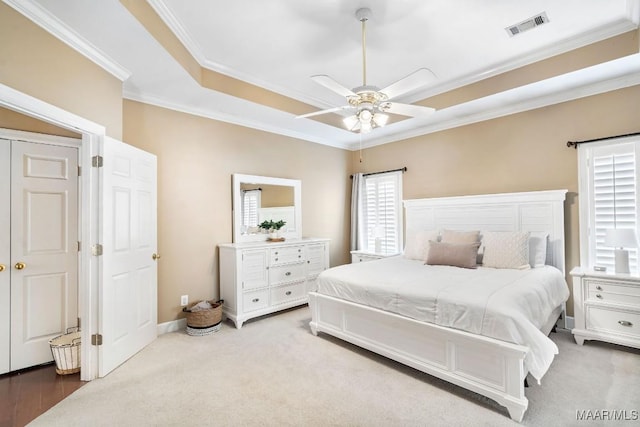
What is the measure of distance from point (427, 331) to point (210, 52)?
330 cm

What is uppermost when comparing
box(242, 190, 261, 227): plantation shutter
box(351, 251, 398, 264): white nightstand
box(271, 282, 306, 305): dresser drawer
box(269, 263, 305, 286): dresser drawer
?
box(242, 190, 261, 227): plantation shutter

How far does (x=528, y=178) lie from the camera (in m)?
3.83

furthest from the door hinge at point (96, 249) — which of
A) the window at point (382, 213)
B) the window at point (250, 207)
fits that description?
the window at point (382, 213)

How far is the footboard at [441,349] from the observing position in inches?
79.0

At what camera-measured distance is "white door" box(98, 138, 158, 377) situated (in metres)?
2.66

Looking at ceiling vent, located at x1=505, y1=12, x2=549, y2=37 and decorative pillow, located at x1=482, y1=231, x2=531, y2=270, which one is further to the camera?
decorative pillow, located at x1=482, y1=231, x2=531, y2=270

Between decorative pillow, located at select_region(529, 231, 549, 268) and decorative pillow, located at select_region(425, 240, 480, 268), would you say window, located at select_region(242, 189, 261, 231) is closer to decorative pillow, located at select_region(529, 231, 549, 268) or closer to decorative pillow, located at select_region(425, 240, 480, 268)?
decorative pillow, located at select_region(425, 240, 480, 268)

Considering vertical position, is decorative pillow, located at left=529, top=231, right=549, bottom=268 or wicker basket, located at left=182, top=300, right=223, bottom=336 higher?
decorative pillow, located at left=529, top=231, right=549, bottom=268

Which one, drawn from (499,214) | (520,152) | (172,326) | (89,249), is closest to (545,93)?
(520,152)

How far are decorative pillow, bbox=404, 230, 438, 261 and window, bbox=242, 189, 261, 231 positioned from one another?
2213 millimetres

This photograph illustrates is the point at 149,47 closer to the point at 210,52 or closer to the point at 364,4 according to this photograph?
the point at 210,52

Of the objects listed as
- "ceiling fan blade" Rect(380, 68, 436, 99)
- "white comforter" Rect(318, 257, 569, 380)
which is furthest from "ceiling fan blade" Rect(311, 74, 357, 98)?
"white comforter" Rect(318, 257, 569, 380)

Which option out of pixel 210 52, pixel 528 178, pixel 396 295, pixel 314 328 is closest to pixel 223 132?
pixel 210 52

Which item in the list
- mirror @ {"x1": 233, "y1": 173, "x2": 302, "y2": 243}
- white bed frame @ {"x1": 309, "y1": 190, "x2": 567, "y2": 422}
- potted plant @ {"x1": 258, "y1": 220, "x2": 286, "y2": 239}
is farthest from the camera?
potted plant @ {"x1": 258, "y1": 220, "x2": 286, "y2": 239}
